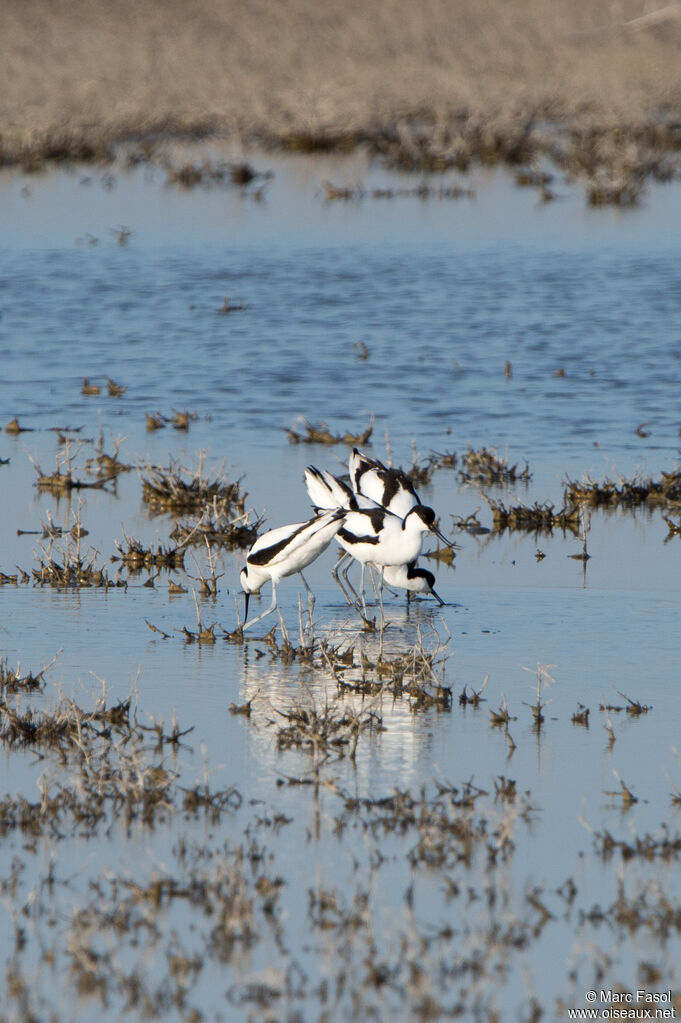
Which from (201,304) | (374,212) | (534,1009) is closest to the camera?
(534,1009)

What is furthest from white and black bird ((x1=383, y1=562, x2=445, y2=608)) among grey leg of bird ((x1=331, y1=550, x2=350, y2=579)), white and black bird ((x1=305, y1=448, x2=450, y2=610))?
grey leg of bird ((x1=331, y1=550, x2=350, y2=579))

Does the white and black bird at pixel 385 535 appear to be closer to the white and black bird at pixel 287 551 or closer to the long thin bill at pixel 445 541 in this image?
the long thin bill at pixel 445 541

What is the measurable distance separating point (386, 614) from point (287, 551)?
856mm

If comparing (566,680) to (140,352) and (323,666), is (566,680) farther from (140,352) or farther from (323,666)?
(140,352)

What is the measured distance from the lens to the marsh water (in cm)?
461

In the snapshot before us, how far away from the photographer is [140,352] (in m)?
16.0

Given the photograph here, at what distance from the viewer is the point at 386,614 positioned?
28.2ft

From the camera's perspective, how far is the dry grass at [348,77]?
3041 centimetres

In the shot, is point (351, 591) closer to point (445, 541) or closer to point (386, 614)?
point (386, 614)

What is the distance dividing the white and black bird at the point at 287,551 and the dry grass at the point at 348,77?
59.1 ft

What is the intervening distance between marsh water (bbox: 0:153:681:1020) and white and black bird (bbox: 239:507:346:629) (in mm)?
232

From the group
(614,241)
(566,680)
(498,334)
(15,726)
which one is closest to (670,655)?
(566,680)

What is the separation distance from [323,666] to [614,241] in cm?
1526

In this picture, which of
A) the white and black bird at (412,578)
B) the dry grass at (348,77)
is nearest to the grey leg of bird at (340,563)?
the white and black bird at (412,578)
